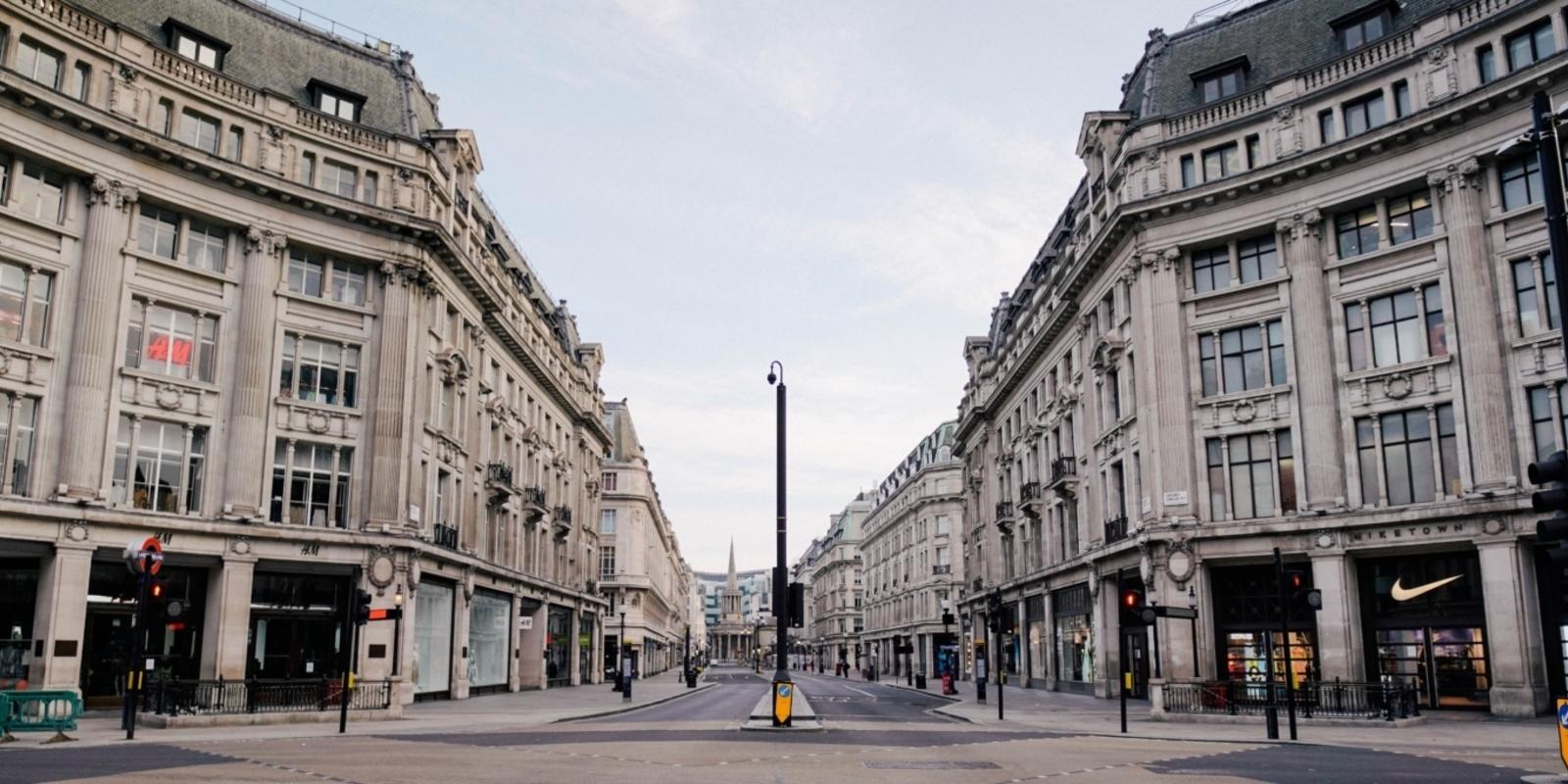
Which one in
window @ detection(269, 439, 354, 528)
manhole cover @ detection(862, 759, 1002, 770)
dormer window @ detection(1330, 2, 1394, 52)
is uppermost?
dormer window @ detection(1330, 2, 1394, 52)

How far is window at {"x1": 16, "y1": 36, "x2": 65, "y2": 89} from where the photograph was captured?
32.1 metres

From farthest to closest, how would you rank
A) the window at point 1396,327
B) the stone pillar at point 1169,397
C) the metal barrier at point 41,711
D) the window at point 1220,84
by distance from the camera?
the window at point 1220,84 < the stone pillar at point 1169,397 < the window at point 1396,327 < the metal barrier at point 41,711

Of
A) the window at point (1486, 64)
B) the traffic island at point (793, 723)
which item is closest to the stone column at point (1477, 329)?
the window at point (1486, 64)

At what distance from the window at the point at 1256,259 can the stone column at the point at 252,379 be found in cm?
3265

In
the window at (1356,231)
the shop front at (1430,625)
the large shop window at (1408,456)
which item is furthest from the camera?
the window at (1356,231)

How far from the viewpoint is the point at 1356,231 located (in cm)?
3672

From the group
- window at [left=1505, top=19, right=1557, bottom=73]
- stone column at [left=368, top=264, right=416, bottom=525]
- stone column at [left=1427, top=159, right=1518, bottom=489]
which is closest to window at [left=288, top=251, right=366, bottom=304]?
stone column at [left=368, top=264, right=416, bottom=525]

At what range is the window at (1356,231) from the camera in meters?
36.4

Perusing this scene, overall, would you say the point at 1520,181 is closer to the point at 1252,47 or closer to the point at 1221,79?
the point at 1221,79

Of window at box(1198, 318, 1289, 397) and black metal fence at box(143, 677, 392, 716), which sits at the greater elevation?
window at box(1198, 318, 1289, 397)

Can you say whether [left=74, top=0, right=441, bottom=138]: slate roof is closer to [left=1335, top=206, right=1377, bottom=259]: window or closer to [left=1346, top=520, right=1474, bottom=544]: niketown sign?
[left=1335, top=206, right=1377, bottom=259]: window

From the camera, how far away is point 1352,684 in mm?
29734

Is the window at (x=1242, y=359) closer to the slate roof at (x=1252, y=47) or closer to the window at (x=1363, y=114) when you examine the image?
the window at (x=1363, y=114)

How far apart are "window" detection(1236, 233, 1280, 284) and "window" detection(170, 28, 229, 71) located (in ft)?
115
